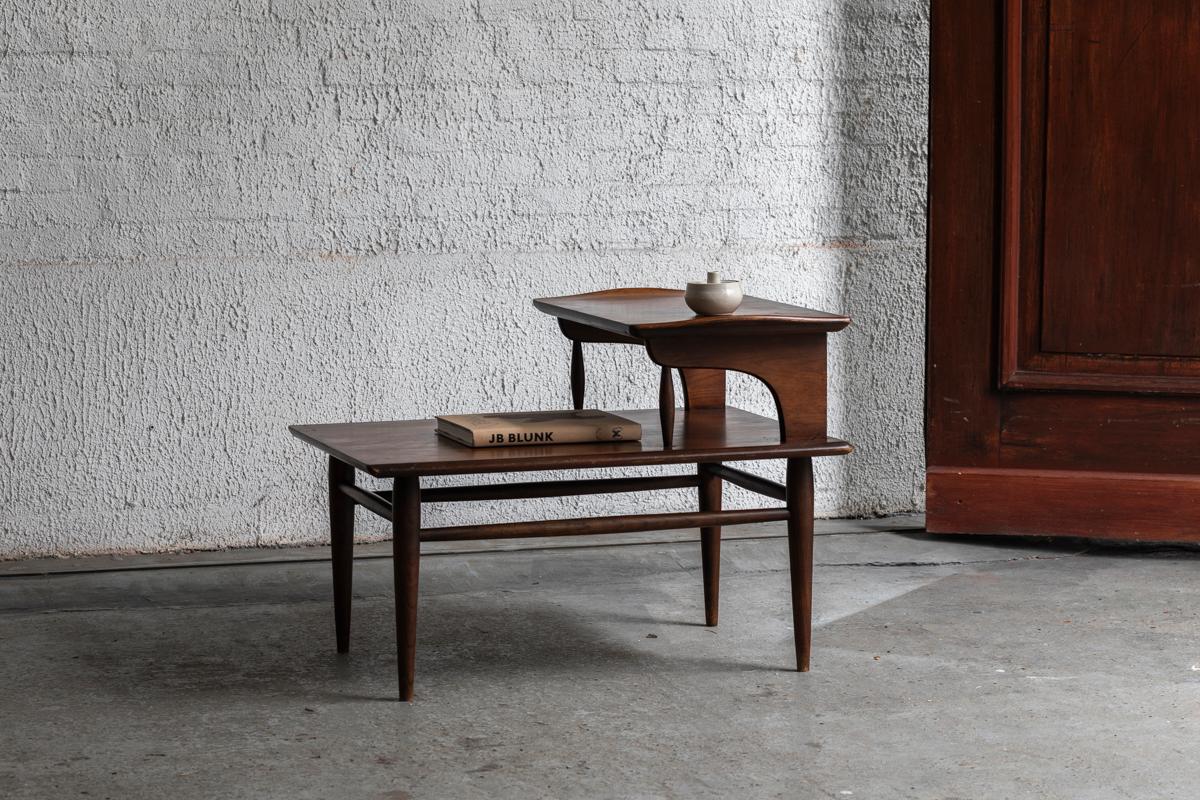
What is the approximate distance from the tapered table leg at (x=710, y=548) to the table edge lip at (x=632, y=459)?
19.7 inches

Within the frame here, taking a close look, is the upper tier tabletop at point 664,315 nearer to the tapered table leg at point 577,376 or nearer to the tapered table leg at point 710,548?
the tapered table leg at point 577,376

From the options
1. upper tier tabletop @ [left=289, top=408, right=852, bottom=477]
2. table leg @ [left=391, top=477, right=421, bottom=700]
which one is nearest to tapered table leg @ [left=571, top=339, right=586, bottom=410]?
upper tier tabletop @ [left=289, top=408, right=852, bottom=477]

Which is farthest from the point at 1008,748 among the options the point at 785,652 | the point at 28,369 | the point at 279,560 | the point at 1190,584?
the point at 28,369

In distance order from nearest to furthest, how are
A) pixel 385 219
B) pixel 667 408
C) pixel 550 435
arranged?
pixel 550 435
pixel 667 408
pixel 385 219

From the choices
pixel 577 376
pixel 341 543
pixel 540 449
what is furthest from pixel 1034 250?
pixel 341 543

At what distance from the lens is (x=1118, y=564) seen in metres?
4.45

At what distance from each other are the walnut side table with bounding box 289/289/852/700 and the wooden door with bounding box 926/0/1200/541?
1.28 m

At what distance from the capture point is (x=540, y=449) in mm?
3244

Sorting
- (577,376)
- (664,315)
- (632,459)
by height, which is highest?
(664,315)

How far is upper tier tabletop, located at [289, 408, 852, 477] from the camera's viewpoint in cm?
308

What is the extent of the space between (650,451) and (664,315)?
0.34m

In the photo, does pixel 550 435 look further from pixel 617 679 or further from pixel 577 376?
pixel 617 679

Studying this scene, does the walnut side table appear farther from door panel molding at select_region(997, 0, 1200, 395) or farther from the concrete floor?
door panel molding at select_region(997, 0, 1200, 395)

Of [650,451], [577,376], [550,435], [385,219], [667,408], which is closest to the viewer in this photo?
[650,451]
